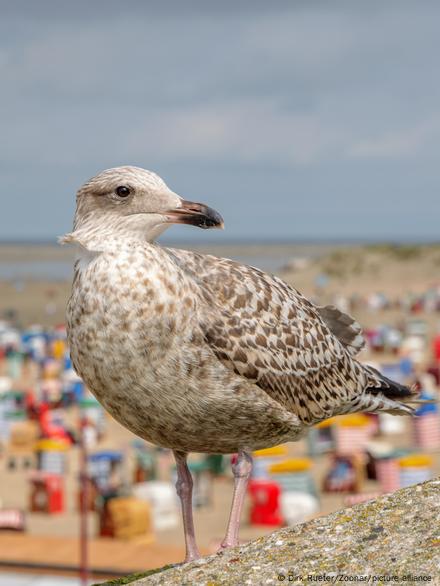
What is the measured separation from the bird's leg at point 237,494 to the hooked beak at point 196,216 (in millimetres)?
1165

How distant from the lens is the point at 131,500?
23844 mm

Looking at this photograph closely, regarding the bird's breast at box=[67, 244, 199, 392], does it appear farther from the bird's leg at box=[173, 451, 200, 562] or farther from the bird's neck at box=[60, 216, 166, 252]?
the bird's leg at box=[173, 451, 200, 562]

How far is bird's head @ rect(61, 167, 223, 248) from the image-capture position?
4.56 meters

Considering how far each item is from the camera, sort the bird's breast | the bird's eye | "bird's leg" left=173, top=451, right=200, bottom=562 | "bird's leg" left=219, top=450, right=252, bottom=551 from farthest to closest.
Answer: "bird's leg" left=173, top=451, right=200, bottom=562 < "bird's leg" left=219, top=450, right=252, bottom=551 < the bird's eye < the bird's breast

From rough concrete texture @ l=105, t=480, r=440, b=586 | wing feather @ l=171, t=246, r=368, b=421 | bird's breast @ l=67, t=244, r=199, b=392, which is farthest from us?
wing feather @ l=171, t=246, r=368, b=421

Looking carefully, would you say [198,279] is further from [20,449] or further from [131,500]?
[20,449]

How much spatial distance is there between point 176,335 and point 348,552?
118cm

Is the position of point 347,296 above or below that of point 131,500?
above

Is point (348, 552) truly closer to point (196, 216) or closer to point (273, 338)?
point (273, 338)

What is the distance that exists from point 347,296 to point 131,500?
2325 inches

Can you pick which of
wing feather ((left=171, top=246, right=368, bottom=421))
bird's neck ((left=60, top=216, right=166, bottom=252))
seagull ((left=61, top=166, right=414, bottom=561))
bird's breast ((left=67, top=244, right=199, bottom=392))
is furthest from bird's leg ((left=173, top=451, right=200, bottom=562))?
bird's neck ((left=60, top=216, right=166, bottom=252))

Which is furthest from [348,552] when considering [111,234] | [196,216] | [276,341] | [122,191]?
[122,191]

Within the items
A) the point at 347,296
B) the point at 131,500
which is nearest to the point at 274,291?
the point at 131,500

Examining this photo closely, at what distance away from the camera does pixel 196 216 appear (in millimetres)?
4527
